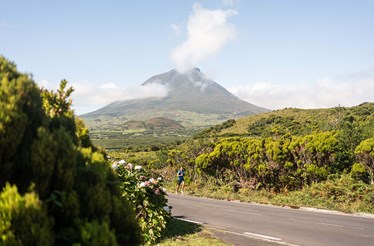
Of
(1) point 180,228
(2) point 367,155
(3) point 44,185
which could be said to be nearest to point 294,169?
(2) point 367,155

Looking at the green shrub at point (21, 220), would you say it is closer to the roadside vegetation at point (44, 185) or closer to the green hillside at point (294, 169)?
the roadside vegetation at point (44, 185)

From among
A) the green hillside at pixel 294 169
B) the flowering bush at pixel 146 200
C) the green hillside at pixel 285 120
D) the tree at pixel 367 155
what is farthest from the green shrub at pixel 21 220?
the green hillside at pixel 285 120

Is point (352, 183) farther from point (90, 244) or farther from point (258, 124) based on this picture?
point (258, 124)

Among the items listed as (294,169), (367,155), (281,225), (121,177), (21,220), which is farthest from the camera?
(294,169)

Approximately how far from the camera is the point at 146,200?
971 cm

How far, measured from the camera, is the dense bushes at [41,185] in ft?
9.40

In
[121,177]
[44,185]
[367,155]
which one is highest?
[367,155]

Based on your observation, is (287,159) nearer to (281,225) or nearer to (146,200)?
(281,225)

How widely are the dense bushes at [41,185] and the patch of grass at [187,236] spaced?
6.05 metres

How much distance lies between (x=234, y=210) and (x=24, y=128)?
13.9 m

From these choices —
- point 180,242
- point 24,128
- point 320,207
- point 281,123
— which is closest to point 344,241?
point 180,242

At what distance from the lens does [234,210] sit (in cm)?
1608

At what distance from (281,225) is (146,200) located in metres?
5.26

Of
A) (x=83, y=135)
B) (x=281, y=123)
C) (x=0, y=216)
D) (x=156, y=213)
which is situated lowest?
(x=156, y=213)
